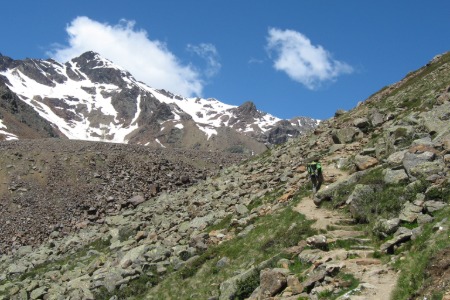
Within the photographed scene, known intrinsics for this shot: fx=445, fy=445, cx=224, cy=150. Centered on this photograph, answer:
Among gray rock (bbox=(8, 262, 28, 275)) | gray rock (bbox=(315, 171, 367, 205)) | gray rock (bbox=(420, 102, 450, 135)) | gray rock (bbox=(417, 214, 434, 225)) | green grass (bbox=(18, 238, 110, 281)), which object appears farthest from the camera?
gray rock (bbox=(8, 262, 28, 275))

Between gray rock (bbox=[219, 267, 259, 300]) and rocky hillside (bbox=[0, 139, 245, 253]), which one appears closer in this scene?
gray rock (bbox=[219, 267, 259, 300])

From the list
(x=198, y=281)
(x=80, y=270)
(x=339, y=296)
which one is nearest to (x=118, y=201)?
(x=80, y=270)

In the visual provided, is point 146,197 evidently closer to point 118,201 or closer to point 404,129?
point 118,201

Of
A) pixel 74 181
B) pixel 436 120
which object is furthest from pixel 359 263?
pixel 74 181

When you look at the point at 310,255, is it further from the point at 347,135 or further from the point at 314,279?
the point at 347,135

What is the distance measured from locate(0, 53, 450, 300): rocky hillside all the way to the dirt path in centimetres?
5

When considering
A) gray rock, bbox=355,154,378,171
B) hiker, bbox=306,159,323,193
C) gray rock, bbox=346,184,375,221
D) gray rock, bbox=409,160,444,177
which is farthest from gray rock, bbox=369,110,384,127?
gray rock, bbox=409,160,444,177

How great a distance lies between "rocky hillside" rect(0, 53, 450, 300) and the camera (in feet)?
49.1

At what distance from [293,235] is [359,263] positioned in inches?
224

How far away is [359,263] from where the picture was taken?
1552 cm

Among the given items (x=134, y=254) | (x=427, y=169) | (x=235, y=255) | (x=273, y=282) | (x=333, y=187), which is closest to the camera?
(x=273, y=282)

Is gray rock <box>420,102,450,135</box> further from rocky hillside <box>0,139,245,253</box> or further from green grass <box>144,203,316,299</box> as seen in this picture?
rocky hillside <box>0,139,245,253</box>

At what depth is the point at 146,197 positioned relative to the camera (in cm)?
5028

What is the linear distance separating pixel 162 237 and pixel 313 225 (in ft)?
41.5
